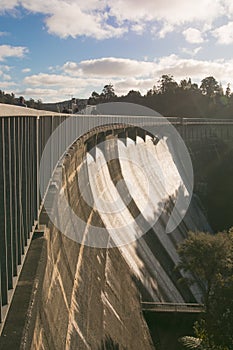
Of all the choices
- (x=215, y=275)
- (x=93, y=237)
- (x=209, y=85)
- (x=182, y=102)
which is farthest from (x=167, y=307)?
(x=209, y=85)

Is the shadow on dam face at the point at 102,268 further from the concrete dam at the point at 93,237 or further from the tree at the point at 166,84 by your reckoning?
the tree at the point at 166,84

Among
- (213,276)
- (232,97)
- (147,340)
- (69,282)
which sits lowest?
(147,340)

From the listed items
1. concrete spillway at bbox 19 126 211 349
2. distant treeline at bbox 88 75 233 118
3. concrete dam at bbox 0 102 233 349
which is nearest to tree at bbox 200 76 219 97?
distant treeline at bbox 88 75 233 118

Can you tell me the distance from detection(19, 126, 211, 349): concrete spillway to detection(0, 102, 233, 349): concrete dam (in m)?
0.04

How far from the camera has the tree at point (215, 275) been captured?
11.5 m

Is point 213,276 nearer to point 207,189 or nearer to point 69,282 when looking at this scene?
point 69,282

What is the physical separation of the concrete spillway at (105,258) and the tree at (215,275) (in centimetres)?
211

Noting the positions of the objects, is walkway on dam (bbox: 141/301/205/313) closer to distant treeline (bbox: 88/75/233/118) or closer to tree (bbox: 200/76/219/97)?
distant treeline (bbox: 88/75/233/118)

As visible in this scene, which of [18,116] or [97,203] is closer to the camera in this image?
A: [18,116]

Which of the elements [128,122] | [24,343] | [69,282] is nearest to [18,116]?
[24,343]

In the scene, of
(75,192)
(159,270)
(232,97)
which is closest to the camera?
(75,192)

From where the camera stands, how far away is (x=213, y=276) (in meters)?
15.5

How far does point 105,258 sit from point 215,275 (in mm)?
4434

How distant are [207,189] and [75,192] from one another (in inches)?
1206
